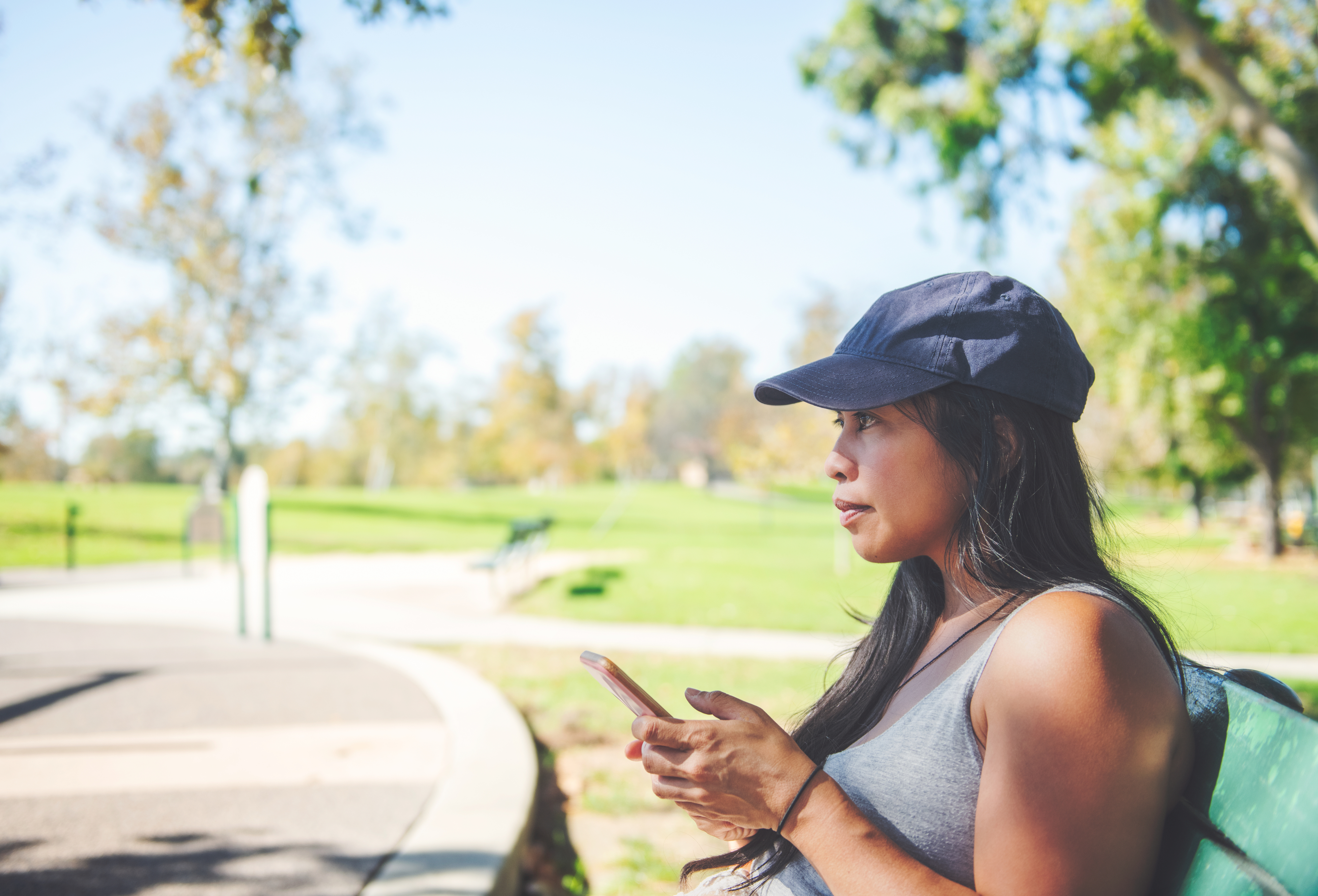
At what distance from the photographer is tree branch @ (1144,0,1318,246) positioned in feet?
18.4

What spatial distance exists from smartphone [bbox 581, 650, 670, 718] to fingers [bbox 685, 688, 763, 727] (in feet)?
0.27

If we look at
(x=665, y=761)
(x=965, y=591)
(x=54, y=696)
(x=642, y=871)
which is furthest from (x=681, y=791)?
(x=54, y=696)

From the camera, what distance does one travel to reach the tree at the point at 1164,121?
25.7 feet

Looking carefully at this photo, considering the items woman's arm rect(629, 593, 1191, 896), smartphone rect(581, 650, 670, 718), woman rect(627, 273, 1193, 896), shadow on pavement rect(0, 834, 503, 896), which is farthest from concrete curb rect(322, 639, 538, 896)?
woman's arm rect(629, 593, 1191, 896)

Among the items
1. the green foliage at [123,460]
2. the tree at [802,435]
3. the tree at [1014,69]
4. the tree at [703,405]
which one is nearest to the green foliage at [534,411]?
the tree at [703,405]

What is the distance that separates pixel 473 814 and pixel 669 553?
50.0 ft

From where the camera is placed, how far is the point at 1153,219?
13.5 m

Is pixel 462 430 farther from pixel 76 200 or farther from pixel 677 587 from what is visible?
pixel 677 587

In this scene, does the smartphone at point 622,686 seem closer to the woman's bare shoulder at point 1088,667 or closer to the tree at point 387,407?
the woman's bare shoulder at point 1088,667

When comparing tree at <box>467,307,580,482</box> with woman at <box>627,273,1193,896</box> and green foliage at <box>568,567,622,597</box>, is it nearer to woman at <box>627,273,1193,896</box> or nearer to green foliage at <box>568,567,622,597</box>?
green foliage at <box>568,567,622,597</box>

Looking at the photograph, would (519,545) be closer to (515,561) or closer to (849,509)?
(515,561)

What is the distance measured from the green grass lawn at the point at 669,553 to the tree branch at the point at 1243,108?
2726mm

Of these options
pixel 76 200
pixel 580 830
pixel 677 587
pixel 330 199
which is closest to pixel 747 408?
pixel 330 199

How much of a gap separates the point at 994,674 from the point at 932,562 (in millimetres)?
616
